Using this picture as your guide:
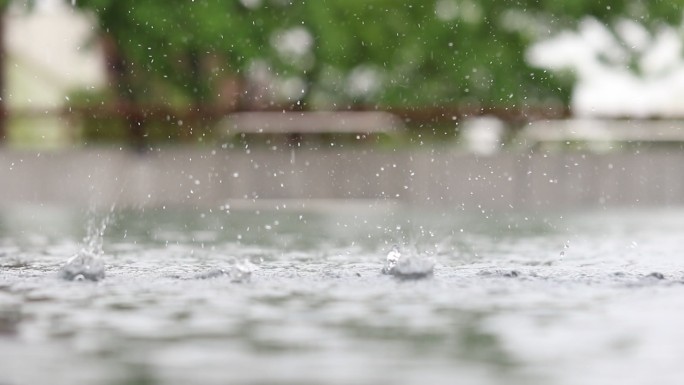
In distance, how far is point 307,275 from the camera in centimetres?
1269

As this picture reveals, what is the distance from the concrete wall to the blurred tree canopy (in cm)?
381

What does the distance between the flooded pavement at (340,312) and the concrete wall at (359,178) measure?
37.8ft

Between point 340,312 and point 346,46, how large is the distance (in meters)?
26.2

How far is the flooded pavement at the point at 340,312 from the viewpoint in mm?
7246

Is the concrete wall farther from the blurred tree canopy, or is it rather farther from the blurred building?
the blurred building

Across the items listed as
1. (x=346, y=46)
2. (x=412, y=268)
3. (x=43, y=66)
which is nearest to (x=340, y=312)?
(x=412, y=268)

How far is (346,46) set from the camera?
3572 cm

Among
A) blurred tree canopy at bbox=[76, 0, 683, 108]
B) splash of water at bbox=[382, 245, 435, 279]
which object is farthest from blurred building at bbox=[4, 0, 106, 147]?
splash of water at bbox=[382, 245, 435, 279]

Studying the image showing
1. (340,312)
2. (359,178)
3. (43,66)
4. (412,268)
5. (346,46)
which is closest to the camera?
(340,312)

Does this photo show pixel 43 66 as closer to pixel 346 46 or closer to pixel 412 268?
pixel 346 46

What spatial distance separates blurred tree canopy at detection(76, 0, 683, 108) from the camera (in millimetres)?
34438

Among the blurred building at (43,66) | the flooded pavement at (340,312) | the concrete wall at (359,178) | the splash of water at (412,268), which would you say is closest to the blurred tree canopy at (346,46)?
the concrete wall at (359,178)

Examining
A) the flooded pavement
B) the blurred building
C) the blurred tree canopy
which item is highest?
the blurred building

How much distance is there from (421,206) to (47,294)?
18.7m
